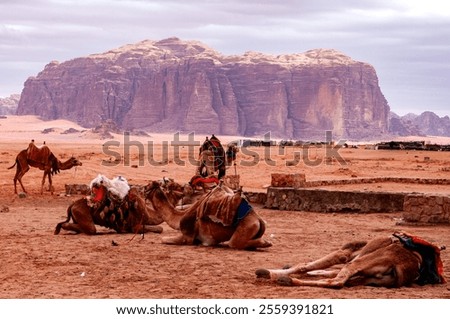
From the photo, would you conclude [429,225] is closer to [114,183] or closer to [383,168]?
[114,183]

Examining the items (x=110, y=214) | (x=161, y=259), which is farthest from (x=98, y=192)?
(x=161, y=259)

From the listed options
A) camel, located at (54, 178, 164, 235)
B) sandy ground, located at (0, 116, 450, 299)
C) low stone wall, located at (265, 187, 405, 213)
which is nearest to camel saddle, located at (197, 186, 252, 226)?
sandy ground, located at (0, 116, 450, 299)

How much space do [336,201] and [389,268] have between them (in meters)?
10.7

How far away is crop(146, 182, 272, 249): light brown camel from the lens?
12414 mm

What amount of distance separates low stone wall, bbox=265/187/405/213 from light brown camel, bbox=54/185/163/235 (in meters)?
6.16

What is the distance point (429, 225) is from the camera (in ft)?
54.5

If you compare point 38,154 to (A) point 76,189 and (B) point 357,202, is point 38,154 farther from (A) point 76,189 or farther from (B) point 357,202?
(B) point 357,202


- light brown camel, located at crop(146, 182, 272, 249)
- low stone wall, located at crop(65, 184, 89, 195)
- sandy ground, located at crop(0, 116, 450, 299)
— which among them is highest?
light brown camel, located at crop(146, 182, 272, 249)

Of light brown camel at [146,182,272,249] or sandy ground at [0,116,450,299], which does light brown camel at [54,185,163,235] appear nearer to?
sandy ground at [0,116,450,299]

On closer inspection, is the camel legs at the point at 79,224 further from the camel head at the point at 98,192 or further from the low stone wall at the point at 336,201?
the low stone wall at the point at 336,201

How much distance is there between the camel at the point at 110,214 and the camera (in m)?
14.5

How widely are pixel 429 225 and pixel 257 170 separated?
22265 mm

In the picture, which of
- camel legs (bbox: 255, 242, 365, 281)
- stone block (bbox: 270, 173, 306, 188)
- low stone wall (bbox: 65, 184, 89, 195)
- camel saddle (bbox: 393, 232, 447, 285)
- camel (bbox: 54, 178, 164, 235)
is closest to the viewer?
camel saddle (bbox: 393, 232, 447, 285)

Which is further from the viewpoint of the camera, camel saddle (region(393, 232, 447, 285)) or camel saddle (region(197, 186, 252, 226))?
camel saddle (region(197, 186, 252, 226))
